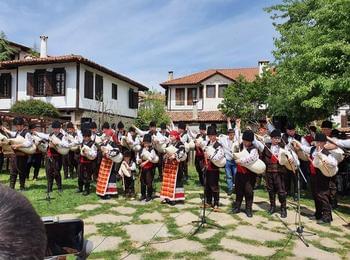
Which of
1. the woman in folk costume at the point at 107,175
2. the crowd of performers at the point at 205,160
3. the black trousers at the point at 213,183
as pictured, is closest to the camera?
the crowd of performers at the point at 205,160

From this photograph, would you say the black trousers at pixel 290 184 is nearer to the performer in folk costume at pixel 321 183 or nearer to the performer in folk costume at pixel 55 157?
the performer in folk costume at pixel 321 183

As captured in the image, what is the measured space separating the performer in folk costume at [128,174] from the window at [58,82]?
1657 centimetres

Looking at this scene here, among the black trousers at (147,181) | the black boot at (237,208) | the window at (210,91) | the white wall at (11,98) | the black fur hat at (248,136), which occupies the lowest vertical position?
the black boot at (237,208)

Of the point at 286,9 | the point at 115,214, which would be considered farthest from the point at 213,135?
the point at 286,9

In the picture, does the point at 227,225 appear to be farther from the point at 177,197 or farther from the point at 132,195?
the point at 132,195

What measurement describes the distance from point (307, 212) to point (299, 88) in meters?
3.36

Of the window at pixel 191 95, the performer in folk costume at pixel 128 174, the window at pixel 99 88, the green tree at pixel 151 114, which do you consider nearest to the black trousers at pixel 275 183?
the performer in folk costume at pixel 128 174

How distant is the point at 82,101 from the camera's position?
1017 inches

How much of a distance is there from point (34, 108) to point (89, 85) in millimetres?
4542

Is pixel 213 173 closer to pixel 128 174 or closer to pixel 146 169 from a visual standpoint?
pixel 146 169

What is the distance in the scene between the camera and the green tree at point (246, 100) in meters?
27.5

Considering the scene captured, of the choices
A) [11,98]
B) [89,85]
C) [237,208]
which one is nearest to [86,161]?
[237,208]

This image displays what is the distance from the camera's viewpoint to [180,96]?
4131 cm

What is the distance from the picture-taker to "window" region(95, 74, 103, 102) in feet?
90.9
